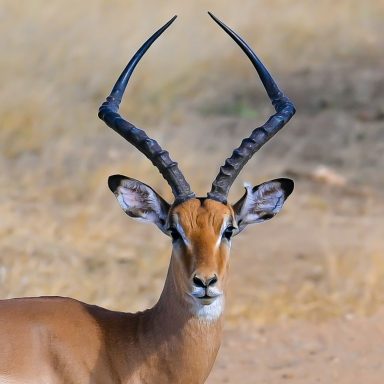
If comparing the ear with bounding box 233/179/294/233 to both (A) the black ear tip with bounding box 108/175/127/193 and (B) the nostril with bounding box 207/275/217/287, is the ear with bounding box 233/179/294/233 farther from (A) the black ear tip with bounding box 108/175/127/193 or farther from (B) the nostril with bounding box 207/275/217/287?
(B) the nostril with bounding box 207/275/217/287

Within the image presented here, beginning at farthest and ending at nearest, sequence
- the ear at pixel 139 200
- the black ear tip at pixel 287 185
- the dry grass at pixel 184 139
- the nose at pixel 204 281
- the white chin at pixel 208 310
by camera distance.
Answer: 1. the dry grass at pixel 184 139
2. the black ear tip at pixel 287 185
3. the ear at pixel 139 200
4. the white chin at pixel 208 310
5. the nose at pixel 204 281

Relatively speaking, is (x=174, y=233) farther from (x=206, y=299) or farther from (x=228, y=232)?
(x=206, y=299)

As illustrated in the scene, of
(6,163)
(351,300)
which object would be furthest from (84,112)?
(351,300)

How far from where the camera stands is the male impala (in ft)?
19.1

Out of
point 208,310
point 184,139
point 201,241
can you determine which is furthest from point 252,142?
point 184,139

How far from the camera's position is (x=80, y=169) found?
12188 mm

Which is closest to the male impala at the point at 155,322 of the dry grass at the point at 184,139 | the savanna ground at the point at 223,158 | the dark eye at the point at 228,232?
the dark eye at the point at 228,232

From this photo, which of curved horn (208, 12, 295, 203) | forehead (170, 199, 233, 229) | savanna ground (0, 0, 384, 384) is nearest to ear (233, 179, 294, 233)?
curved horn (208, 12, 295, 203)

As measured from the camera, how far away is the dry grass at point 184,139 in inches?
375

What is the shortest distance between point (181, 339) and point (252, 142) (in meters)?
1.04

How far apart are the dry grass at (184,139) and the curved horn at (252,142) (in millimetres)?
→ 2791

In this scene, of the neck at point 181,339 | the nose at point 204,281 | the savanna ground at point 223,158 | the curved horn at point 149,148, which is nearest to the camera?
the nose at point 204,281

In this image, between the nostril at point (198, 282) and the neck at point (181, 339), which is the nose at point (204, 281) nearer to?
the nostril at point (198, 282)

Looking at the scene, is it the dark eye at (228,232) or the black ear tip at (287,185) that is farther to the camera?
the black ear tip at (287,185)
